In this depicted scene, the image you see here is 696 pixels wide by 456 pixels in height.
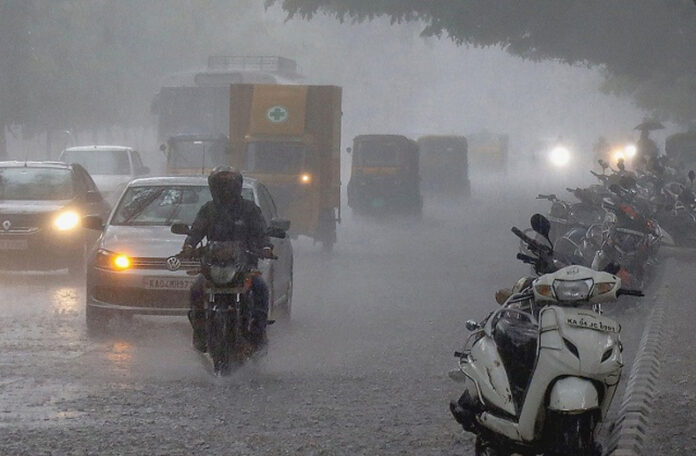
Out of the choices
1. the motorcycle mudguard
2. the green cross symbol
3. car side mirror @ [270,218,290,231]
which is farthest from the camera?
the green cross symbol

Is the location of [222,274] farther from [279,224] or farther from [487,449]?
[487,449]

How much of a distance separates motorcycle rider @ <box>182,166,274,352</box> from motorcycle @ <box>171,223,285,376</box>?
0.12 meters

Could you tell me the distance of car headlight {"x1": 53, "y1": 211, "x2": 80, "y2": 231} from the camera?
765 inches

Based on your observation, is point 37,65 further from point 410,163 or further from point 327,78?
point 327,78

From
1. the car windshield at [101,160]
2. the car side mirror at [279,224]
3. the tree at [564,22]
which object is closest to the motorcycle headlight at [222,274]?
the car side mirror at [279,224]

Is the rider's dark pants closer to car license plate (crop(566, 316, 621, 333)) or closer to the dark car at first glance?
car license plate (crop(566, 316, 621, 333))

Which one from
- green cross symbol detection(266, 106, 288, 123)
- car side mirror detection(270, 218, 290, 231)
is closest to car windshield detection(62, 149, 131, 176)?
green cross symbol detection(266, 106, 288, 123)

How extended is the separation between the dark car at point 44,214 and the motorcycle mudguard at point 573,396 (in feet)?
44.2

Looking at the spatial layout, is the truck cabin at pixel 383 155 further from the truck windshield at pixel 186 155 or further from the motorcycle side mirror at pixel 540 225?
the motorcycle side mirror at pixel 540 225

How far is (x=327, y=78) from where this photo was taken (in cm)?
11231

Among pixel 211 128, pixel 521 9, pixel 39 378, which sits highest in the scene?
pixel 521 9

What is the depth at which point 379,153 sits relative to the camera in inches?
1655

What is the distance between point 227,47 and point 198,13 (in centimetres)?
503

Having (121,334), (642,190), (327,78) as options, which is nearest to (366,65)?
(327,78)
